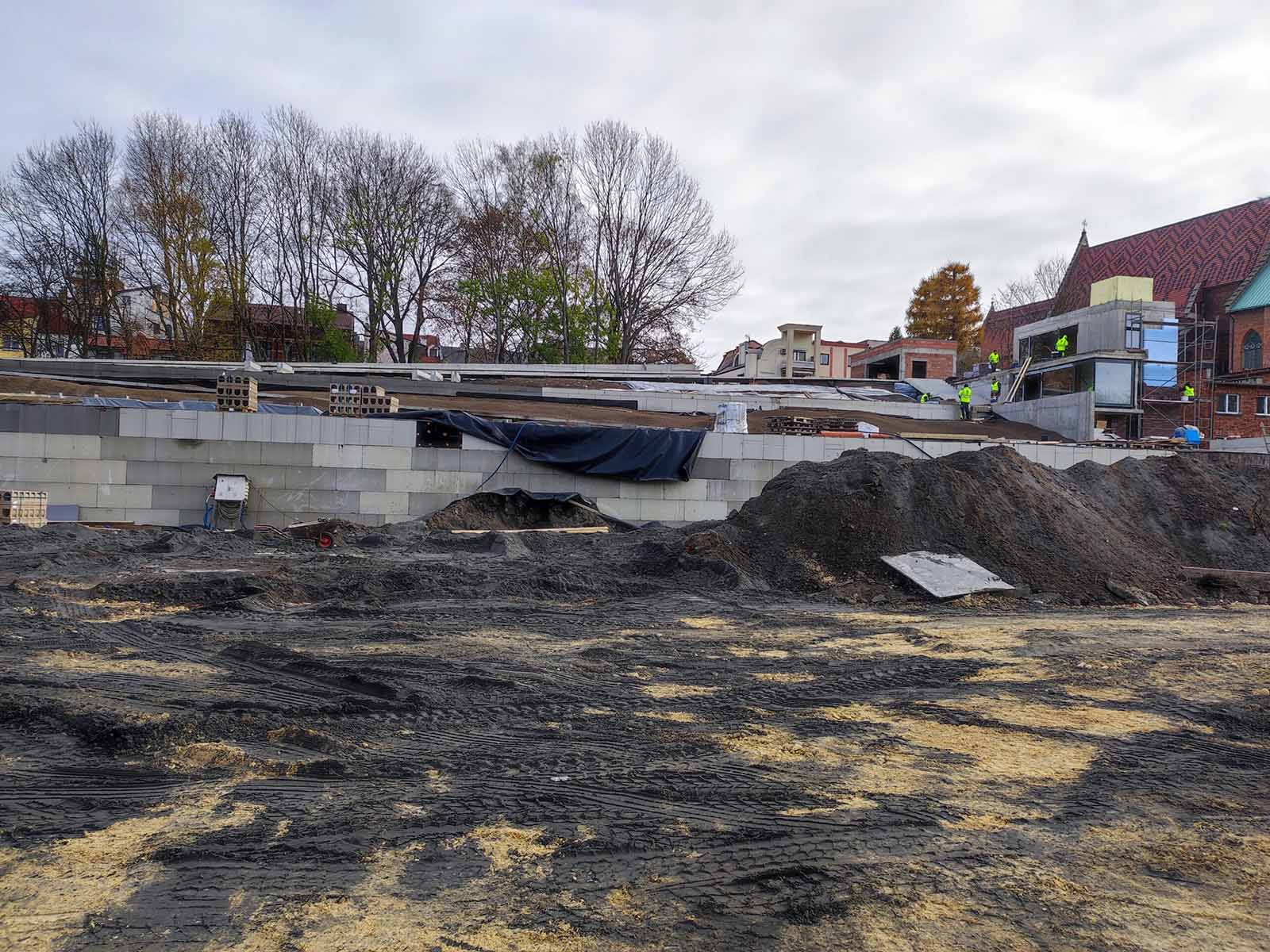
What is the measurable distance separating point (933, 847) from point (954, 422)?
24.0 m

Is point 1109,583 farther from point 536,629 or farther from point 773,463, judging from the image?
point 536,629

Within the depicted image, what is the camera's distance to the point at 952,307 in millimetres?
55281

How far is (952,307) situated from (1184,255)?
16.6 m

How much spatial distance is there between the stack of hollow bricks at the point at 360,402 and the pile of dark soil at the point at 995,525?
665 centimetres

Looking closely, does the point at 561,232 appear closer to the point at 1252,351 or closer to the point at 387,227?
the point at 387,227

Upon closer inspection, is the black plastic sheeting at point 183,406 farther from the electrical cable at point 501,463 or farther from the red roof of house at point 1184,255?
the red roof of house at point 1184,255

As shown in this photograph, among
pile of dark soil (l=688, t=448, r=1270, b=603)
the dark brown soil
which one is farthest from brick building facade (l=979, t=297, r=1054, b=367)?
pile of dark soil (l=688, t=448, r=1270, b=603)

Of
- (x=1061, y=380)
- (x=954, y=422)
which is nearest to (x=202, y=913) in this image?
(x=954, y=422)

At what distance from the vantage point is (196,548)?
11273mm

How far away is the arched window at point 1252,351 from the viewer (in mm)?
35500

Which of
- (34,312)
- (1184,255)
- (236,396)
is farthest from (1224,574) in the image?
(34,312)

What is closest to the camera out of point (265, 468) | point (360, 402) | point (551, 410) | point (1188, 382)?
point (265, 468)

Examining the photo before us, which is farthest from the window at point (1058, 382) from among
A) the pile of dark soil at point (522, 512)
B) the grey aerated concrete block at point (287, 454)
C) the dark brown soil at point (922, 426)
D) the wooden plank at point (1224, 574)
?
the grey aerated concrete block at point (287, 454)

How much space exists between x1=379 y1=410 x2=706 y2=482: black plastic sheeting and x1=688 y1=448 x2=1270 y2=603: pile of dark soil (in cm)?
276
